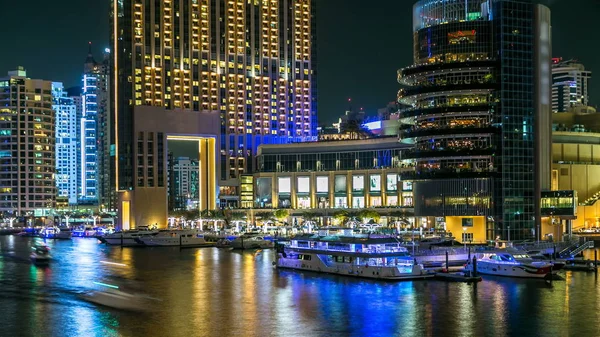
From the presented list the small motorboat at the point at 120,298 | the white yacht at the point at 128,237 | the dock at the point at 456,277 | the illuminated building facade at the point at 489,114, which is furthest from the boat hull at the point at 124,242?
the dock at the point at 456,277

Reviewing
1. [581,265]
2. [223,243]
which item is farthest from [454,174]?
[223,243]

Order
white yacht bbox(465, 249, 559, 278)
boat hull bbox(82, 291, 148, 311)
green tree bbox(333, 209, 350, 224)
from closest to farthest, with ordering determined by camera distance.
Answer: boat hull bbox(82, 291, 148, 311) < white yacht bbox(465, 249, 559, 278) < green tree bbox(333, 209, 350, 224)

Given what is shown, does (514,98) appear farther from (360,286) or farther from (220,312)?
(220,312)

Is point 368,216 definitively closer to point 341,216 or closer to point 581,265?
point 341,216

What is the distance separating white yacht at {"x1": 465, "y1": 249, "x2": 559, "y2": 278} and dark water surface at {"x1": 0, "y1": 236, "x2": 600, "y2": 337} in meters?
1.95

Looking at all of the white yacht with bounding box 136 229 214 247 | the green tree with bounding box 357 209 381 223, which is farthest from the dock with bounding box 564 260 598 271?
the white yacht with bounding box 136 229 214 247

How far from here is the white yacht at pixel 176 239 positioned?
6698 inches

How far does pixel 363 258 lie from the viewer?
3920 inches

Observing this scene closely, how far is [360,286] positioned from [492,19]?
7546 cm

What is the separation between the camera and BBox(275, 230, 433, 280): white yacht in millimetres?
97375

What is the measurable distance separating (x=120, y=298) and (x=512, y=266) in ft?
162

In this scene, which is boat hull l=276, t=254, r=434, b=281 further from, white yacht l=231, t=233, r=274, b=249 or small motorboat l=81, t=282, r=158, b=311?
white yacht l=231, t=233, r=274, b=249

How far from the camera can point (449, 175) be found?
149m

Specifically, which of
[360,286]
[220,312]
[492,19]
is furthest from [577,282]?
[492,19]
